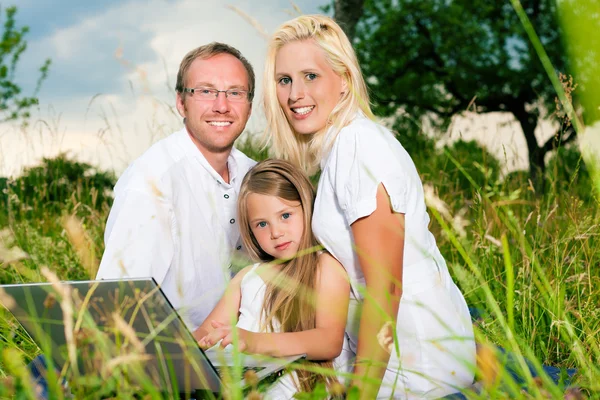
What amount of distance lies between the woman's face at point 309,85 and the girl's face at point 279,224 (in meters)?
0.30

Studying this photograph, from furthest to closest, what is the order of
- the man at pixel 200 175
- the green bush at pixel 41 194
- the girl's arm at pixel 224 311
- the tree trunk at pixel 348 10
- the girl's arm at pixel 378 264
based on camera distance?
the tree trunk at pixel 348 10, the green bush at pixel 41 194, the man at pixel 200 175, the girl's arm at pixel 224 311, the girl's arm at pixel 378 264

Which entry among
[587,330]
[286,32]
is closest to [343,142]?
[286,32]

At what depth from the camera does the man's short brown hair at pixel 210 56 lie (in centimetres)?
339

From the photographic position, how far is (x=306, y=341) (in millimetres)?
2215

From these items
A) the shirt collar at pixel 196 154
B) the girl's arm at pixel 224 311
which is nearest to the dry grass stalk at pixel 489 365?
the girl's arm at pixel 224 311

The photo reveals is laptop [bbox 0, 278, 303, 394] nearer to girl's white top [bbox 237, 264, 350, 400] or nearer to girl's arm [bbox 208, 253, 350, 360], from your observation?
girl's arm [bbox 208, 253, 350, 360]

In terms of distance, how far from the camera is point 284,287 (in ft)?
7.79

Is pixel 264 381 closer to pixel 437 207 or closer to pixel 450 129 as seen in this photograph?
pixel 437 207

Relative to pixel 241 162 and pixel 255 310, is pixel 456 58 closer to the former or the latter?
pixel 241 162

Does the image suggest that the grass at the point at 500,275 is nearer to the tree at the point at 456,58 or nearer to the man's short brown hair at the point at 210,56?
the man's short brown hair at the point at 210,56

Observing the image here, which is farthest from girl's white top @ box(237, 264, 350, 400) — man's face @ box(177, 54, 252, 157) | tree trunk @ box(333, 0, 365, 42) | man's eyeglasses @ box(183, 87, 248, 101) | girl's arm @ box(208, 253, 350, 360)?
tree trunk @ box(333, 0, 365, 42)

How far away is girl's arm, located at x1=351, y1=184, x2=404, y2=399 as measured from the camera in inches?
81.3

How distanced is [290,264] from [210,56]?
1446 mm

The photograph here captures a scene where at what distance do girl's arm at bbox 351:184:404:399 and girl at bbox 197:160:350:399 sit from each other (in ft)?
0.60
